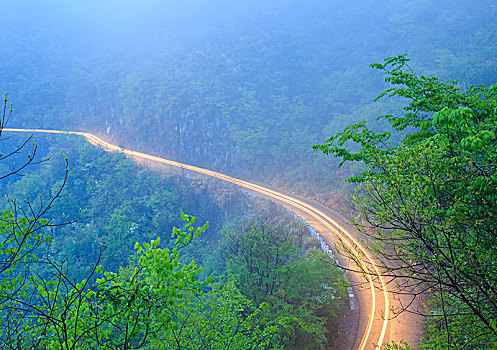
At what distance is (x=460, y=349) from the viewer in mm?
5773

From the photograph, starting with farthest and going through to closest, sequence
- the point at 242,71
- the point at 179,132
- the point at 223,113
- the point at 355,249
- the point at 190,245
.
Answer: the point at 242,71, the point at 179,132, the point at 223,113, the point at 190,245, the point at 355,249

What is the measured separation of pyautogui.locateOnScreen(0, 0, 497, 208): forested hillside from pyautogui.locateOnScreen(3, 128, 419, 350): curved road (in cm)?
211

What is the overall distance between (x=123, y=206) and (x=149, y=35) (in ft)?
143

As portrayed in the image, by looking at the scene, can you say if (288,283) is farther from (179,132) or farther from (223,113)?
(179,132)

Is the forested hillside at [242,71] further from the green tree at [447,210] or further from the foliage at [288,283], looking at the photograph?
the green tree at [447,210]

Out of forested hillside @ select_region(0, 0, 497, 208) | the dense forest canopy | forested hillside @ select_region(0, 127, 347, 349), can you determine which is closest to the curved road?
forested hillside @ select_region(0, 127, 347, 349)

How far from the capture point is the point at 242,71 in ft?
161

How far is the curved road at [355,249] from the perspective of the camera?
15.0 meters

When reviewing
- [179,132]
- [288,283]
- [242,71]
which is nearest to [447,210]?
[288,283]

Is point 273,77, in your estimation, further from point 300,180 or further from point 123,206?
point 123,206

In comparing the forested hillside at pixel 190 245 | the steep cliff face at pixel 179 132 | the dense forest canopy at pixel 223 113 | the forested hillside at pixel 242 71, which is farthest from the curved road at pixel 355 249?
the forested hillside at pixel 242 71

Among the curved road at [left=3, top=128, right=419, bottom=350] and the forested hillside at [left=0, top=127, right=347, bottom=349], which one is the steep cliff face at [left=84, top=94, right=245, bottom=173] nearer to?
the curved road at [left=3, top=128, right=419, bottom=350]

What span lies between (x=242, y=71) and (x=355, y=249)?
47412 mm

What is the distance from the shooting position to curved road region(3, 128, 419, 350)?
1505cm
